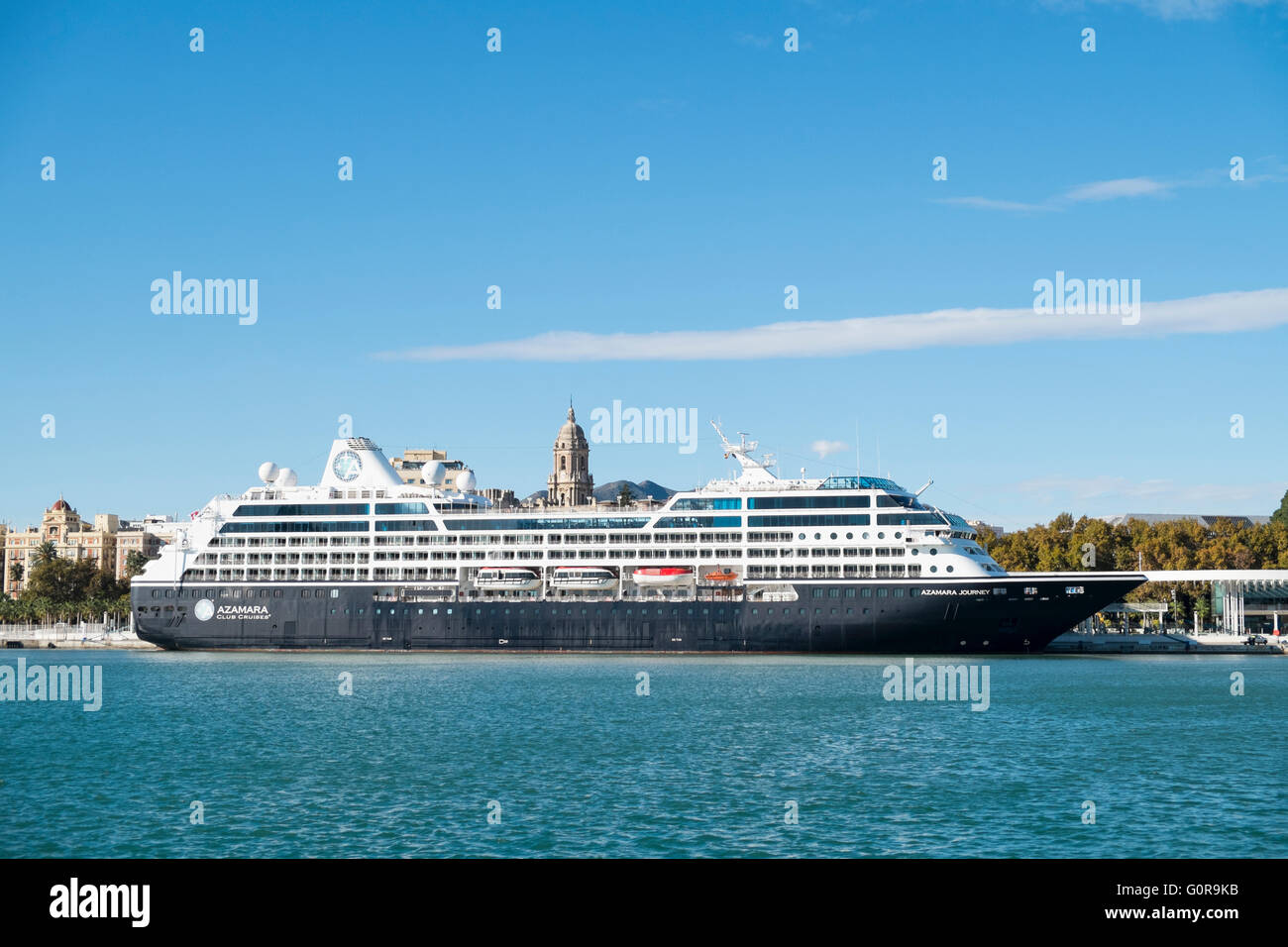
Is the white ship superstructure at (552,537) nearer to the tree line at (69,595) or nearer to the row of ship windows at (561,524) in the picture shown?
the row of ship windows at (561,524)

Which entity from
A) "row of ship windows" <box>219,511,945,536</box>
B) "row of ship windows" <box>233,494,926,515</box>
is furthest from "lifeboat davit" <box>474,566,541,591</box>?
"row of ship windows" <box>233,494,926,515</box>

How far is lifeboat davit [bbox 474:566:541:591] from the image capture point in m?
90.2

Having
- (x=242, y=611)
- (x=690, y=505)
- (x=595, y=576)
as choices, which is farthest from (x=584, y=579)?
(x=242, y=611)

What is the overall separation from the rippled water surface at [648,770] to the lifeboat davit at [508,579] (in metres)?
25.7

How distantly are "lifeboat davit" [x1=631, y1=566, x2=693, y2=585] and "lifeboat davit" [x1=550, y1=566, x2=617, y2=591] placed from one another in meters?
2.12

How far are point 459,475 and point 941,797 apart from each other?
2957 inches

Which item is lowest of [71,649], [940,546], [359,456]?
[71,649]

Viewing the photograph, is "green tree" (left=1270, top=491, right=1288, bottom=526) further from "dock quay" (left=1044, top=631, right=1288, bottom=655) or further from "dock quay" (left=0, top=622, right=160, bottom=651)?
"dock quay" (left=0, top=622, right=160, bottom=651)

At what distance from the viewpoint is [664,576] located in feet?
287

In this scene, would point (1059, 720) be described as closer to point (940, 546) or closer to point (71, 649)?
point (940, 546)

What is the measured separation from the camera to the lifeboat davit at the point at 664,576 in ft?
286

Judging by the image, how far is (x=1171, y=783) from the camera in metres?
34.2
